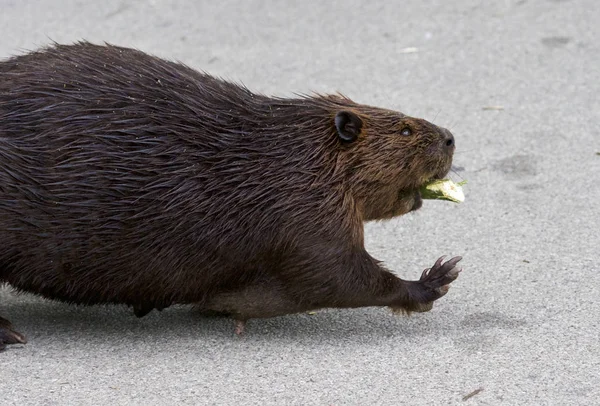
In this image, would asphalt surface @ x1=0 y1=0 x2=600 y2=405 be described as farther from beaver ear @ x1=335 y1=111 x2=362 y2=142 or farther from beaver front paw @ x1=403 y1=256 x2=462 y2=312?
beaver ear @ x1=335 y1=111 x2=362 y2=142

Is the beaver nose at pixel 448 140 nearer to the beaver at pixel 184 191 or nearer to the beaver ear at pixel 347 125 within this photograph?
the beaver at pixel 184 191

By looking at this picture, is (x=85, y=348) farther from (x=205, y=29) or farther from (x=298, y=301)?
(x=205, y=29)

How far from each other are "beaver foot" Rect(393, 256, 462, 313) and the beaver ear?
678 mm

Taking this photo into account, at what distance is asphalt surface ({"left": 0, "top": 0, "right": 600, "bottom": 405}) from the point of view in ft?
14.3

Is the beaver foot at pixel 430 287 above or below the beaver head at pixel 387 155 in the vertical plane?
below

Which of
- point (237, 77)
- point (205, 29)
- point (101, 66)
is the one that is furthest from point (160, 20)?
point (101, 66)

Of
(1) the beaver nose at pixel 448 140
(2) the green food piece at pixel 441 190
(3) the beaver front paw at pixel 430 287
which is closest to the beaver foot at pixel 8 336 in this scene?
(3) the beaver front paw at pixel 430 287

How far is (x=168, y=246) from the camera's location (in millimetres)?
4453

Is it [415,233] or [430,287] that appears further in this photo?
[415,233]

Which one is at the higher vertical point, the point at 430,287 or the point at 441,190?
the point at 441,190

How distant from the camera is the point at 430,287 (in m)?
4.77

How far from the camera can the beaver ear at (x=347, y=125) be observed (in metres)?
4.64

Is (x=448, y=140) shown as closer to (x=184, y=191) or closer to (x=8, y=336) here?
(x=184, y=191)

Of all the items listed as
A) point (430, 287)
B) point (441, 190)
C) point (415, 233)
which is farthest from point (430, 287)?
point (415, 233)
